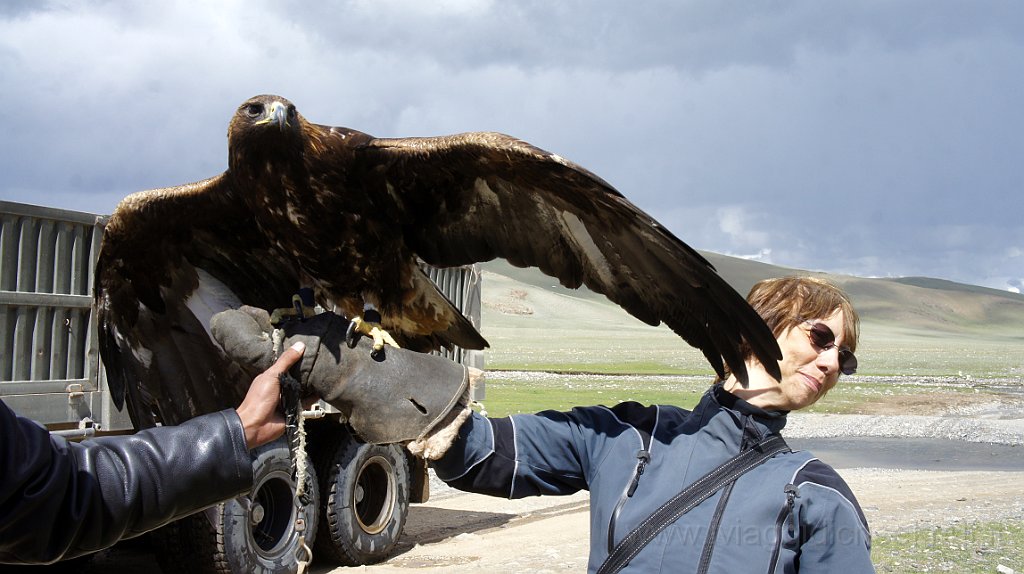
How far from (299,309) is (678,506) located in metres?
2.86

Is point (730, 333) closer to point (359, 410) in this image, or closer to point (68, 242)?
point (359, 410)

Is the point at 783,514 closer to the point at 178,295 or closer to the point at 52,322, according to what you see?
the point at 178,295

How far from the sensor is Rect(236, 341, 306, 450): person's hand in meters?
2.21

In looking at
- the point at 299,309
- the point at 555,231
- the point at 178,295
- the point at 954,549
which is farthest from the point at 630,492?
the point at 954,549

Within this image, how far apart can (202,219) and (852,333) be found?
3.60 m

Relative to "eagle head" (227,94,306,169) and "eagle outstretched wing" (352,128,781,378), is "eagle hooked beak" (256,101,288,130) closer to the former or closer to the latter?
"eagle head" (227,94,306,169)

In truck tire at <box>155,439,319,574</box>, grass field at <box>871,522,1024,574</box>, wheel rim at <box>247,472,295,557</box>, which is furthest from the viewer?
grass field at <box>871,522,1024,574</box>

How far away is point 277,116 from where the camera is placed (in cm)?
467

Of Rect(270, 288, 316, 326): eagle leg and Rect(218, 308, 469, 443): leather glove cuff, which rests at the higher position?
Rect(270, 288, 316, 326): eagle leg

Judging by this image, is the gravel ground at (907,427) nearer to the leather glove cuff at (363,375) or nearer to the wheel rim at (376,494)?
the wheel rim at (376,494)

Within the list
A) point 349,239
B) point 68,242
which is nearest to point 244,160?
point 349,239

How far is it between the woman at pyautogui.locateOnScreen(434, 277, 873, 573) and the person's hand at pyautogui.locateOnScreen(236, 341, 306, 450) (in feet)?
1.67

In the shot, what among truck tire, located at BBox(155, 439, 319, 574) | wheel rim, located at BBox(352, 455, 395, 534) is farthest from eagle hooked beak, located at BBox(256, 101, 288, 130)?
wheel rim, located at BBox(352, 455, 395, 534)

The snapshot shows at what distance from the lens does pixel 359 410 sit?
116 inches
